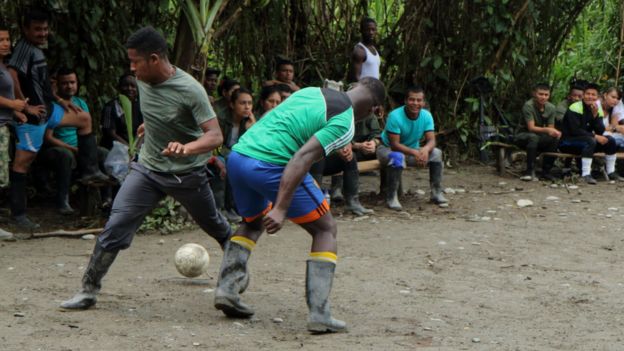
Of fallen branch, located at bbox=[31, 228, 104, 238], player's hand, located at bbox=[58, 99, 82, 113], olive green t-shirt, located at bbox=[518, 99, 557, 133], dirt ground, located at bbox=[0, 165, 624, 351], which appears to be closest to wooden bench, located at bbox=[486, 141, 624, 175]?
olive green t-shirt, located at bbox=[518, 99, 557, 133]

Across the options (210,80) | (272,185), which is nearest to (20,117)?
(210,80)

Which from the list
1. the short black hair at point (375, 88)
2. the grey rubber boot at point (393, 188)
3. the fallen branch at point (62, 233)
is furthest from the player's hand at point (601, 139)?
the short black hair at point (375, 88)

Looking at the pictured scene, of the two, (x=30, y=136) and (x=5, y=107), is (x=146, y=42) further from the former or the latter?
(x=30, y=136)

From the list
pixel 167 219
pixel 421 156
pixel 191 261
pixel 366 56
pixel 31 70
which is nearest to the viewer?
pixel 191 261

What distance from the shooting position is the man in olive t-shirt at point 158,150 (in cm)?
593

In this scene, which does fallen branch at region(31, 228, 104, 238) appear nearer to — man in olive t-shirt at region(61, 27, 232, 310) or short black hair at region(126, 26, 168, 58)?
man in olive t-shirt at region(61, 27, 232, 310)

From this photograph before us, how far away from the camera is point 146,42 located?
5883 millimetres

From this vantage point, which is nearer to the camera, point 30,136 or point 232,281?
point 232,281

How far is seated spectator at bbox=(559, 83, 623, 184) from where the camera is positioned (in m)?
12.5

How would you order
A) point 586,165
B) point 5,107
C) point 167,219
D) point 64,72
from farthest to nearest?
point 586,165
point 64,72
point 167,219
point 5,107

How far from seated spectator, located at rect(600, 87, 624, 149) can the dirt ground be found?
2.47 m

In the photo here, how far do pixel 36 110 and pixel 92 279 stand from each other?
3.36m

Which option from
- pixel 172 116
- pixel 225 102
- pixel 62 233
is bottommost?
pixel 62 233

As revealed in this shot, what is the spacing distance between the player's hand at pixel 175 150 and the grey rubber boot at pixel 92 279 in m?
0.80
